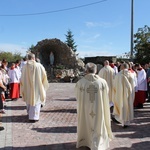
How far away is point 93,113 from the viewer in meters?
5.91

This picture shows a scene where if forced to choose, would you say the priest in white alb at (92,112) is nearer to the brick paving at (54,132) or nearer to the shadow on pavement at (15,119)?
the brick paving at (54,132)

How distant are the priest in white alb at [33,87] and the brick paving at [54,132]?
1.24 feet

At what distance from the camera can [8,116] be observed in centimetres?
959

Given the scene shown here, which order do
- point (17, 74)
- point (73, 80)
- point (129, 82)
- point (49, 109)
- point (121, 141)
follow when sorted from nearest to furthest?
point (121, 141)
point (129, 82)
point (49, 109)
point (17, 74)
point (73, 80)

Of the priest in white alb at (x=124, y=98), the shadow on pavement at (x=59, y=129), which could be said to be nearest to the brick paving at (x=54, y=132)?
the shadow on pavement at (x=59, y=129)

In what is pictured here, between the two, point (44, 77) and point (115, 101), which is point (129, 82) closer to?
point (115, 101)

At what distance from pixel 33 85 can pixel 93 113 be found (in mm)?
3453

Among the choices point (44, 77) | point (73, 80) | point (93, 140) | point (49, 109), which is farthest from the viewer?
point (73, 80)

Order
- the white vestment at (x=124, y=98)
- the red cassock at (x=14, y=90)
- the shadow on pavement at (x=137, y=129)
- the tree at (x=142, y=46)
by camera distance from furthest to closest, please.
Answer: the tree at (x=142, y=46), the red cassock at (x=14, y=90), the white vestment at (x=124, y=98), the shadow on pavement at (x=137, y=129)

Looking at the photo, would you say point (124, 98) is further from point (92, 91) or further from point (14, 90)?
point (14, 90)

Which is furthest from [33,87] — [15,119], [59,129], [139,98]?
[139,98]

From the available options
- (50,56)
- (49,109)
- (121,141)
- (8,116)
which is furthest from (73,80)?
(121,141)

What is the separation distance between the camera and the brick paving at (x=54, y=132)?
21.1 ft

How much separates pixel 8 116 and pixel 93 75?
459 centimetres
